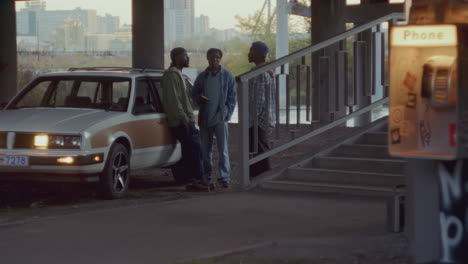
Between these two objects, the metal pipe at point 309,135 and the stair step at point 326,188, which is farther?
the metal pipe at point 309,135

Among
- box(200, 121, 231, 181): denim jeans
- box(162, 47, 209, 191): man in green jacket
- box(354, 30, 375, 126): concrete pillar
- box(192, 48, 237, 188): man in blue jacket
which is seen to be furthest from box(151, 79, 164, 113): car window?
box(354, 30, 375, 126): concrete pillar

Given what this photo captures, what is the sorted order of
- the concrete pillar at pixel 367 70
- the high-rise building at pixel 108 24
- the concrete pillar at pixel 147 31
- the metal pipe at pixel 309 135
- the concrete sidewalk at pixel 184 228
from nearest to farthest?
the concrete sidewalk at pixel 184 228, the metal pipe at pixel 309 135, the concrete pillar at pixel 367 70, the concrete pillar at pixel 147 31, the high-rise building at pixel 108 24

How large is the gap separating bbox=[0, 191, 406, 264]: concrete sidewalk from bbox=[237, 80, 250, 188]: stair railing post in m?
0.86

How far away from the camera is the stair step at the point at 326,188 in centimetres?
1132

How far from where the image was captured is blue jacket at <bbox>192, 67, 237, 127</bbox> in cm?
1273

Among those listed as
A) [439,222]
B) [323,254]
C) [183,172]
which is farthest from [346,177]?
[439,222]

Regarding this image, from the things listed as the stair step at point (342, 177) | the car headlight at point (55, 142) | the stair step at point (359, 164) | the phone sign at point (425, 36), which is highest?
the phone sign at point (425, 36)

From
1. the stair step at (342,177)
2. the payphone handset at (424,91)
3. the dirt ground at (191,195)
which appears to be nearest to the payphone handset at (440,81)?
the payphone handset at (424,91)

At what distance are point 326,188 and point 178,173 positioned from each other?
2.84 m

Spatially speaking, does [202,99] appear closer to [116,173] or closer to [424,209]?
[116,173]

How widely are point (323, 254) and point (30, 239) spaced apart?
269 cm

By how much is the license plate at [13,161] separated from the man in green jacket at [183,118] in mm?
2189

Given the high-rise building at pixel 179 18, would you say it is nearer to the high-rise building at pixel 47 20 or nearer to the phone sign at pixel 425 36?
the high-rise building at pixel 47 20

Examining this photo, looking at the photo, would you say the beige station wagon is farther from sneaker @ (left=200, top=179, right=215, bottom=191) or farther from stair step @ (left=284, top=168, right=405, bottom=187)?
stair step @ (left=284, top=168, right=405, bottom=187)
